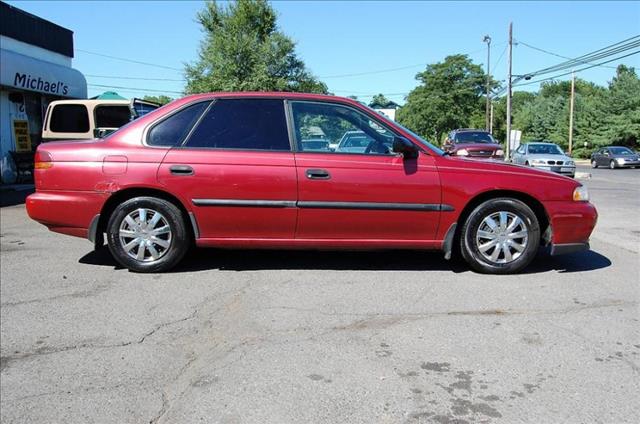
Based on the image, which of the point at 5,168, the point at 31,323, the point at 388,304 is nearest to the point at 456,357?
the point at 388,304

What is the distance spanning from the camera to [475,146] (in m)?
17.1

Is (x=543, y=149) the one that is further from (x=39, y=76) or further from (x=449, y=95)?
(x=449, y=95)

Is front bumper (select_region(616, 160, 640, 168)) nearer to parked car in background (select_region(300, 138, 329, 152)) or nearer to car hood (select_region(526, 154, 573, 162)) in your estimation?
car hood (select_region(526, 154, 573, 162))

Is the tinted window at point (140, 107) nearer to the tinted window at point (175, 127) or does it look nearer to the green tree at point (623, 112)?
the tinted window at point (175, 127)

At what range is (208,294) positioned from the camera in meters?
4.68

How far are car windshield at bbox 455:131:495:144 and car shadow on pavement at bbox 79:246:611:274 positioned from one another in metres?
13.9

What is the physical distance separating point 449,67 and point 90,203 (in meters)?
70.0

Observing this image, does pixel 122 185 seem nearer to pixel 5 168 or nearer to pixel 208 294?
pixel 208 294

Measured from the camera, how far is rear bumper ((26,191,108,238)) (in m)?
5.16

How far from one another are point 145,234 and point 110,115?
28.8 feet

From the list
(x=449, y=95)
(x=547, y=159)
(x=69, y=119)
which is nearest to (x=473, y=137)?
(x=547, y=159)

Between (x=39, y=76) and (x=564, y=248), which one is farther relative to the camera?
(x=39, y=76)

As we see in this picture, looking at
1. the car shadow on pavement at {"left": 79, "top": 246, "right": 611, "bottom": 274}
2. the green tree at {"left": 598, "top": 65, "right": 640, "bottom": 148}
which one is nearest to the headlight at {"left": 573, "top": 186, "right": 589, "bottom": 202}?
the car shadow on pavement at {"left": 79, "top": 246, "right": 611, "bottom": 274}

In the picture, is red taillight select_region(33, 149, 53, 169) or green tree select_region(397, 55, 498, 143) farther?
green tree select_region(397, 55, 498, 143)
